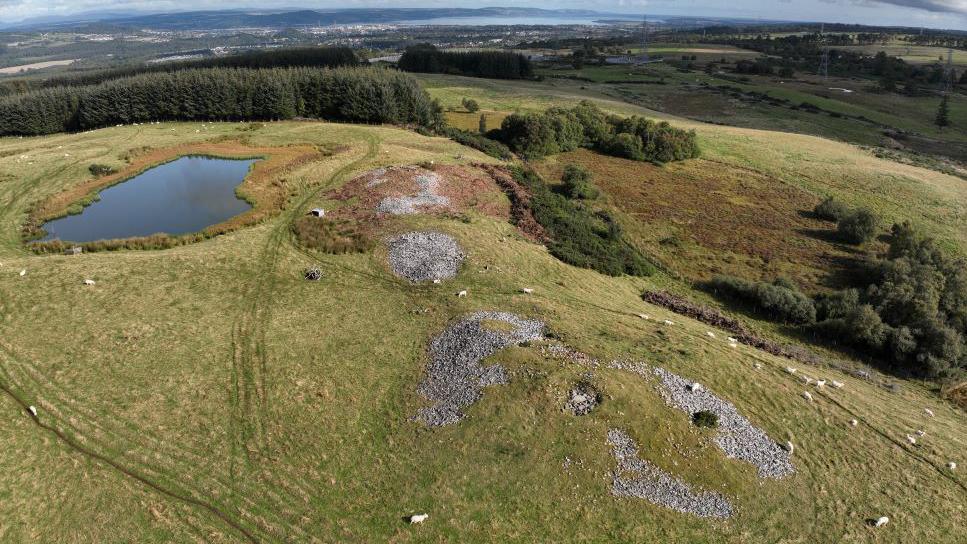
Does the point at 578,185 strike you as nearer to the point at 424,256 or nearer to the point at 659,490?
the point at 424,256

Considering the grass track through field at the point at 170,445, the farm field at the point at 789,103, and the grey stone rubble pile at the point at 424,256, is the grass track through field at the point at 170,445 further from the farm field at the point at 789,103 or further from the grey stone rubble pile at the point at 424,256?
the farm field at the point at 789,103

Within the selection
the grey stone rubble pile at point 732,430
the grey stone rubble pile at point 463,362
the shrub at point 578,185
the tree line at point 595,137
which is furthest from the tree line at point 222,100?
the grey stone rubble pile at point 732,430

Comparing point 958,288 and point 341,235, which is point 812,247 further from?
point 341,235

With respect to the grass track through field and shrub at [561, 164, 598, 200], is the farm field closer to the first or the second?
shrub at [561, 164, 598, 200]

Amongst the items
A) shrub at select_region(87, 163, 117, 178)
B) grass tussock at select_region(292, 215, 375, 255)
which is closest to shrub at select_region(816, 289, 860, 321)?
grass tussock at select_region(292, 215, 375, 255)

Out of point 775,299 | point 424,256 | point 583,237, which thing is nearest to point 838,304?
point 775,299

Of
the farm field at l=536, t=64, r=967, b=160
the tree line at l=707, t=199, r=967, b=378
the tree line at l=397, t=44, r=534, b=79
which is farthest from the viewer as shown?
the tree line at l=397, t=44, r=534, b=79
